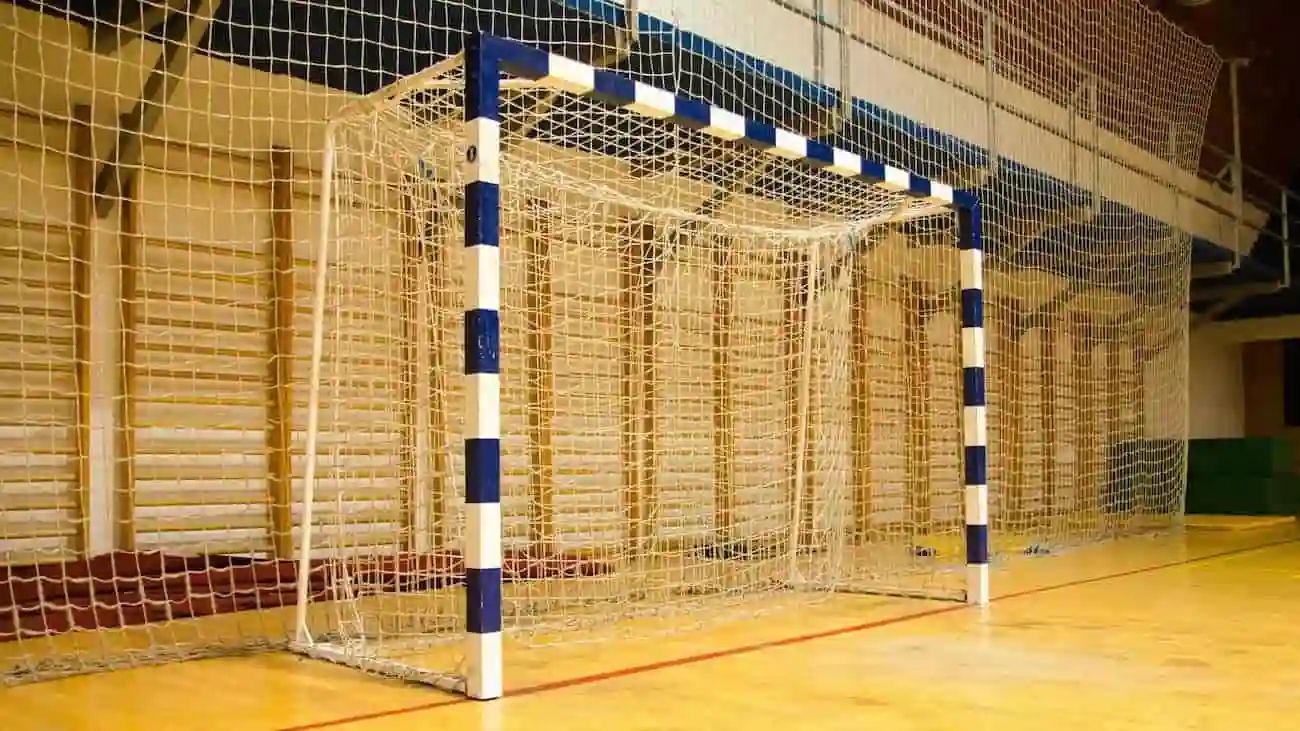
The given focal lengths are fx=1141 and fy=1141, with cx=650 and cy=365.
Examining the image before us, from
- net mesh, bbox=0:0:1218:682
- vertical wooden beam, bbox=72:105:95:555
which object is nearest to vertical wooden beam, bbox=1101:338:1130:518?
net mesh, bbox=0:0:1218:682

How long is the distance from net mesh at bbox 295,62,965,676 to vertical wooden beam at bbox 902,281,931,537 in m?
0.22

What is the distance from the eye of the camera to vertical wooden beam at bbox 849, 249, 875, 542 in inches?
309

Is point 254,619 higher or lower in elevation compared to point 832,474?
lower

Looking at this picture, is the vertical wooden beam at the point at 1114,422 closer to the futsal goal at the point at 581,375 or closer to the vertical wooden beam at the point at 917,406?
the vertical wooden beam at the point at 917,406

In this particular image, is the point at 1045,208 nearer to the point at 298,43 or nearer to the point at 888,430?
the point at 888,430

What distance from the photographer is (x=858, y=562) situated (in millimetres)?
6773

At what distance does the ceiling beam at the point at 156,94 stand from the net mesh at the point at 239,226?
20mm

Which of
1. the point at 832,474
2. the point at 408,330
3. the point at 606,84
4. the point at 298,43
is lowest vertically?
the point at 832,474

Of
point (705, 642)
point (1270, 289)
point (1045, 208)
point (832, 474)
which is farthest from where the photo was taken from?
→ point (1270, 289)

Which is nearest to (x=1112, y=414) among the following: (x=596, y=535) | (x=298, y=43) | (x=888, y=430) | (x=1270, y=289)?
(x=888, y=430)

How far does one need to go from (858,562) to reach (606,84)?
4.05m

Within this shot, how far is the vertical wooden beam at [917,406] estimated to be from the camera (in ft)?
26.8

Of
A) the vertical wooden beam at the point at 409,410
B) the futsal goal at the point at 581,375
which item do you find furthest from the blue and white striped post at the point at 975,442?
the vertical wooden beam at the point at 409,410

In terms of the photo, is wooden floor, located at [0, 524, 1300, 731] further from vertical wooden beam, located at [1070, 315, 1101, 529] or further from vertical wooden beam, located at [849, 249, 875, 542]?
vertical wooden beam, located at [1070, 315, 1101, 529]
